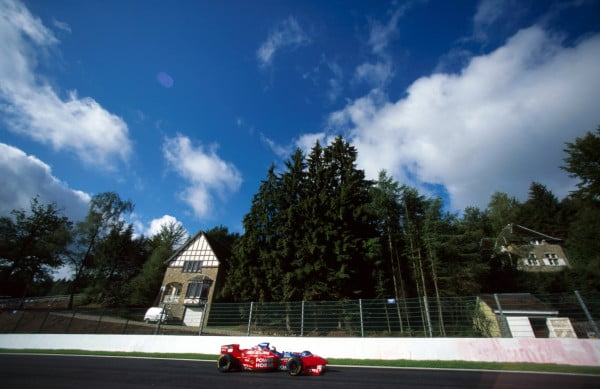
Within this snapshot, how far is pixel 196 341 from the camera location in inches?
459

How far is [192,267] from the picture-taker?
1252 inches

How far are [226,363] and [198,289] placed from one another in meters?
24.8

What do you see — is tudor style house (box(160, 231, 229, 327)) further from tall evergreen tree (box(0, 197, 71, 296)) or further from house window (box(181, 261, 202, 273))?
tall evergreen tree (box(0, 197, 71, 296))

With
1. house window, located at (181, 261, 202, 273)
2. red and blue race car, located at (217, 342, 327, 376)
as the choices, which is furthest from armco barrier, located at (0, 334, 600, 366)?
house window, located at (181, 261, 202, 273)

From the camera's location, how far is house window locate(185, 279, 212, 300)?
2900 cm

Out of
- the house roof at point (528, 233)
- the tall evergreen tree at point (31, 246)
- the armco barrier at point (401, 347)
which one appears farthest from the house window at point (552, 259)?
the tall evergreen tree at point (31, 246)

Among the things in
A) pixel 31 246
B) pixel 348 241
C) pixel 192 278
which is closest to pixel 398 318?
pixel 348 241

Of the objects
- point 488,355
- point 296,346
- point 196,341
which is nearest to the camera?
point 488,355

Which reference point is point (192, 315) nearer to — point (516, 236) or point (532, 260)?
point (516, 236)

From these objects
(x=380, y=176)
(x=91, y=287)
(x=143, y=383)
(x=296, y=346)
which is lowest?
(x=143, y=383)

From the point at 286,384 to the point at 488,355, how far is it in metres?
7.01

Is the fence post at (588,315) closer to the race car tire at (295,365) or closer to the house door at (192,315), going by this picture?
the race car tire at (295,365)

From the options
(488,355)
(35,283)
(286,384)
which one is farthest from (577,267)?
(35,283)

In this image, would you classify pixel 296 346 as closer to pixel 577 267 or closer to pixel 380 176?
pixel 380 176
